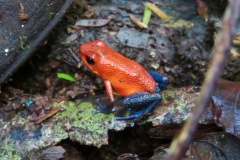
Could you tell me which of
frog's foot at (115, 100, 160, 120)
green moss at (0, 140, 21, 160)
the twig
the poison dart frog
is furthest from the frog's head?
the twig

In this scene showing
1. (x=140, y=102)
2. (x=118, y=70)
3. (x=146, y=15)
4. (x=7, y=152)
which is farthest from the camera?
(x=146, y=15)

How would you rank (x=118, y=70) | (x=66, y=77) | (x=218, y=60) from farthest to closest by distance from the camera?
(x=66, y=77) < (x=118, y=70) < (x=218, y=60)

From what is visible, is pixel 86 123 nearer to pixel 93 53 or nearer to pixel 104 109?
pixel 104 109

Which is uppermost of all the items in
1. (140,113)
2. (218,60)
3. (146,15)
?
(218,60)

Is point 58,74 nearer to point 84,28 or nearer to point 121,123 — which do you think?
point 84,28

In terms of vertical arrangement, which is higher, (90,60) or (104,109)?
(90,60)

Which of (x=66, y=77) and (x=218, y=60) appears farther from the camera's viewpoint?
(x=66, y=77)

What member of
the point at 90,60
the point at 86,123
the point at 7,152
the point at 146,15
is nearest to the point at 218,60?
the point at 86,123
